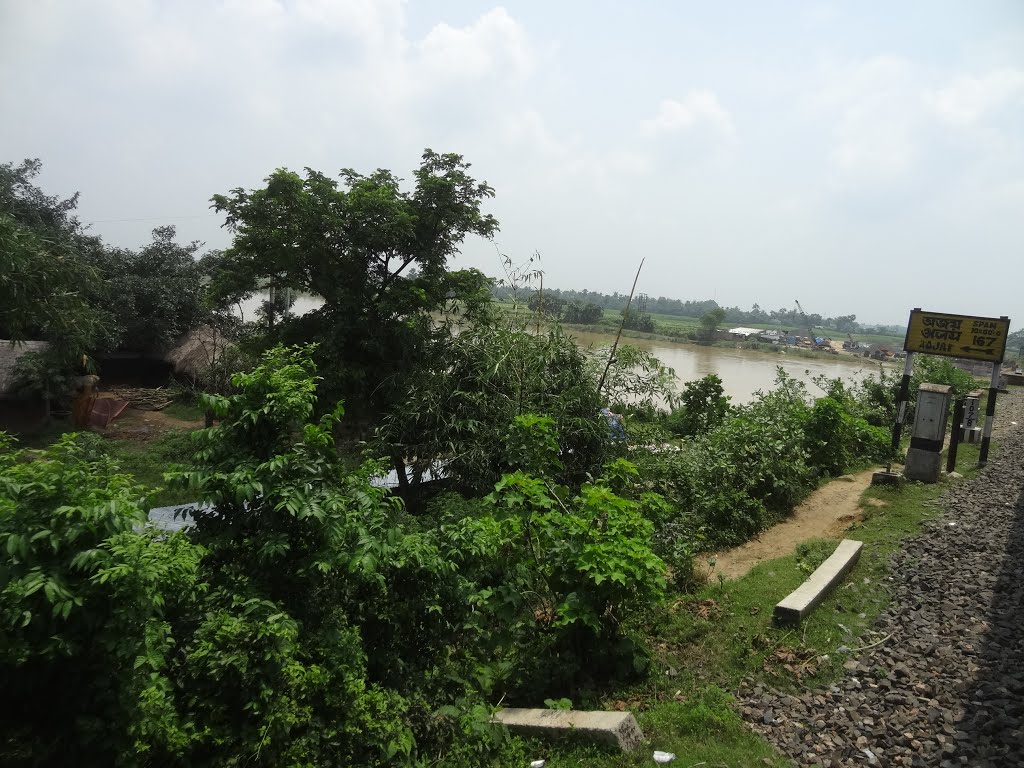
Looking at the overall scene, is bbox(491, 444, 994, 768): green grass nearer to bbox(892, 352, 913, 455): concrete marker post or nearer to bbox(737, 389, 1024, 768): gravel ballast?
bbox(737, 389, 1024, 768): gravel ballast

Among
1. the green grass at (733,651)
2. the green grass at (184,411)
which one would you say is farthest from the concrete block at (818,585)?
the green grass at (184,411)

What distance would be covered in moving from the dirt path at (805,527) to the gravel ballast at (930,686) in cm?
119

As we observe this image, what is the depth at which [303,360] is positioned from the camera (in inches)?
138

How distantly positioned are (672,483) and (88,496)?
6.10 meters

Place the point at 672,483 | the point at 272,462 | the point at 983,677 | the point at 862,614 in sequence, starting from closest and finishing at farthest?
the point at 272,462
the point at 983,677
the point at 862,614
the point at 672,483

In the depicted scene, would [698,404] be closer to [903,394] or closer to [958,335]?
[903,394]

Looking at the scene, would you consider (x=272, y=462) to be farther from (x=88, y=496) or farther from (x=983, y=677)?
(x=983, y=677)

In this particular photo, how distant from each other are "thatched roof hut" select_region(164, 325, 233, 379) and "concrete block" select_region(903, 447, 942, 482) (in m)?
14.5

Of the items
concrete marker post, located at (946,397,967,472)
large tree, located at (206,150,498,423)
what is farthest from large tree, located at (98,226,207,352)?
concrete marker post, located at (946,397,967,472)

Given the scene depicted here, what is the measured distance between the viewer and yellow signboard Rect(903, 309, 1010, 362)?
819 cm

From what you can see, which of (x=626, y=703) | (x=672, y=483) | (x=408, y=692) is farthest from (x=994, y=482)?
(x=408, y=692)

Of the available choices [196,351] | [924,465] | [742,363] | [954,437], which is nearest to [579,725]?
[924,465]

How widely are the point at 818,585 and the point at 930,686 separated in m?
1.19

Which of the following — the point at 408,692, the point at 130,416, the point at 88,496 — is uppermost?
the point at 88,496
